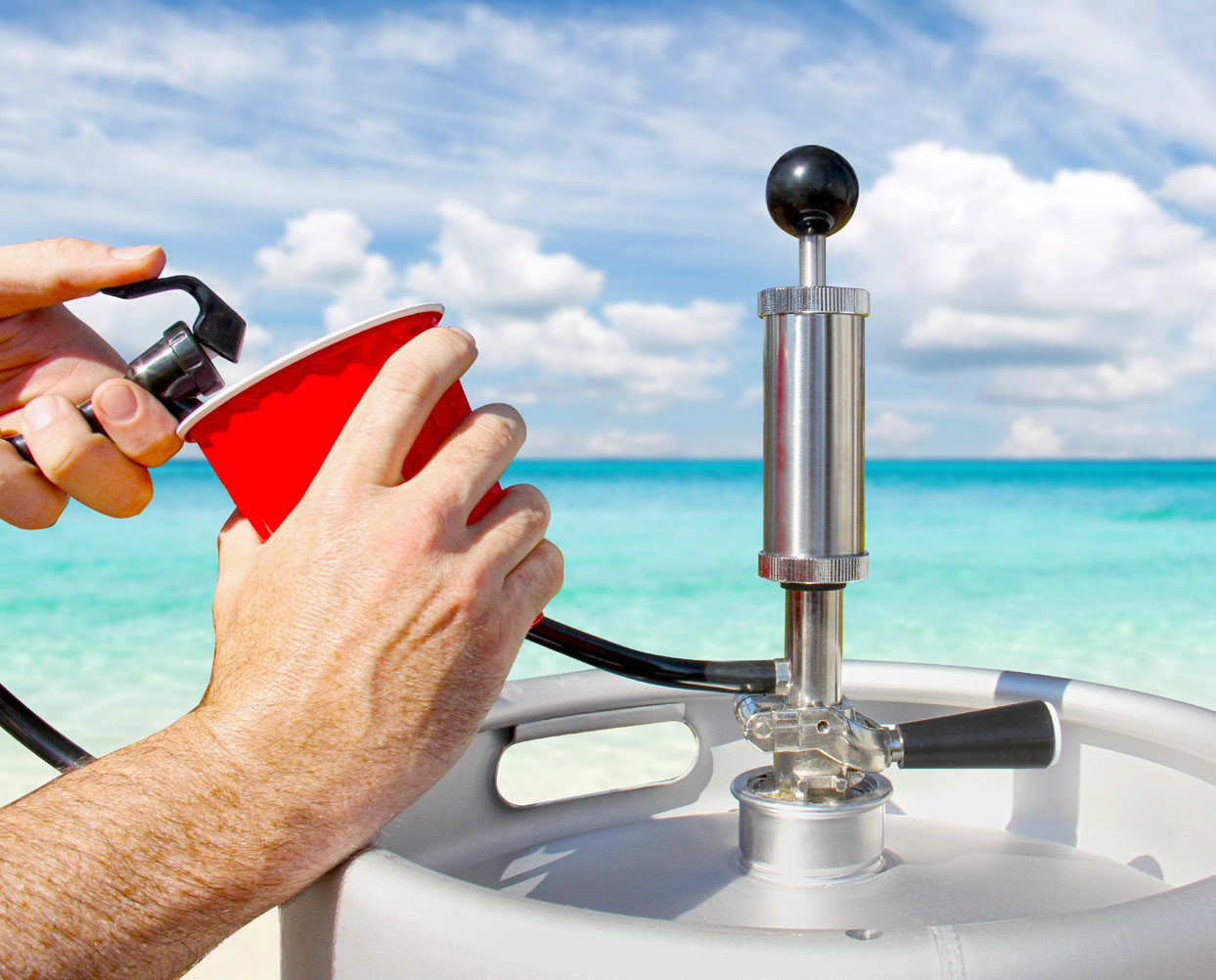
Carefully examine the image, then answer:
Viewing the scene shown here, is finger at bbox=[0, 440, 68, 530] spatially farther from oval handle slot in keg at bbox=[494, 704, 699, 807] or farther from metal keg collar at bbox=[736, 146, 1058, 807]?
oval handle slot in keg at bbox=[494, 704, 699, 807]

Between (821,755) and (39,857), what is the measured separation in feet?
1.44

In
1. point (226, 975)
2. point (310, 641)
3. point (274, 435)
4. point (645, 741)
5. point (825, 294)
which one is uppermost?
point (825, 294)

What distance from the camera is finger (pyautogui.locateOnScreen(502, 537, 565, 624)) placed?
1.81 feet

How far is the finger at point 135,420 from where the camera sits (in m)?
0.62

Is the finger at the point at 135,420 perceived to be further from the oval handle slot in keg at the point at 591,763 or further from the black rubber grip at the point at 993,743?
the oval handle slot in keg at the point at 591,763

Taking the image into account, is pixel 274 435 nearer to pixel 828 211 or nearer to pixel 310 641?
pixel 310 641

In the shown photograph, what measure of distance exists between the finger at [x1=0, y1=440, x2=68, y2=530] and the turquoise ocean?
7.73 feet

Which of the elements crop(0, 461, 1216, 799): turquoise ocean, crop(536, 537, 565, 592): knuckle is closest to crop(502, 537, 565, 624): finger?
crop(536, 537, 565, 592): knuckle

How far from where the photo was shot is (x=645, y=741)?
2.95 m

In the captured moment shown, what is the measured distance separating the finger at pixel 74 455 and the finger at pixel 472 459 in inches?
11.7

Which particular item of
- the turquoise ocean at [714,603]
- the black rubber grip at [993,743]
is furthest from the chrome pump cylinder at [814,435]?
the turquoise ocean at [714,603]

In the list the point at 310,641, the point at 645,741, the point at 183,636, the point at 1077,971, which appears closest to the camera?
the point at 1077,971

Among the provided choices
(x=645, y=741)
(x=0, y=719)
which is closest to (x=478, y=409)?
(x=0, y=719)

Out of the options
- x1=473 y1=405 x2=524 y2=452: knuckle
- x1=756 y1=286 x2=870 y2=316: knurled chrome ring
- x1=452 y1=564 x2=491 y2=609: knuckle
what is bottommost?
x1=452 y1=564 x2=491 y2=609: knuckle
